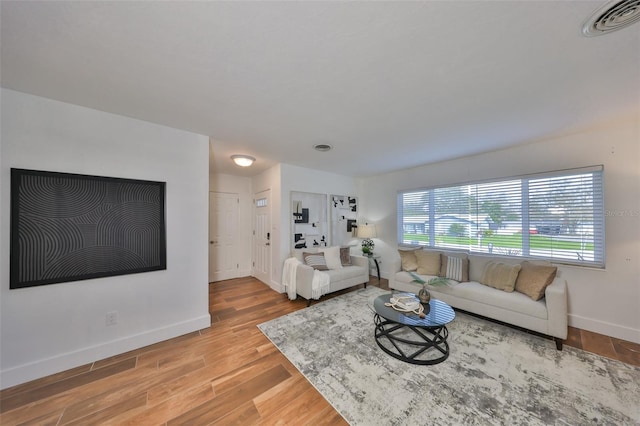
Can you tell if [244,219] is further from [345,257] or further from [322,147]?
[322,147]

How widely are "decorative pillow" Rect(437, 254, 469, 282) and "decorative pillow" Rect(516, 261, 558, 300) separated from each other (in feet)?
2.05

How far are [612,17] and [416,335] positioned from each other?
114 inches

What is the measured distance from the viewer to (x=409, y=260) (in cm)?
380

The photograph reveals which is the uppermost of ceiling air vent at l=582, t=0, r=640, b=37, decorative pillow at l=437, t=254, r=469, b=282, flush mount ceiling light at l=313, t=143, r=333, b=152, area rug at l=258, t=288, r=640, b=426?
ceiling air vent at l=582, t=0, r=640, b=37

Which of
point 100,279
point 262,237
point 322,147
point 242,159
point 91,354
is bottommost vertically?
point 91,354

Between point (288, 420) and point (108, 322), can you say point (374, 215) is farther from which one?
point (108, 322)

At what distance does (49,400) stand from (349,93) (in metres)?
3.48

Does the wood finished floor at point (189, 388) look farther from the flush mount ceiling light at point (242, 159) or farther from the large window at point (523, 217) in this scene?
the flush mount ceiling light at point (242, 159)

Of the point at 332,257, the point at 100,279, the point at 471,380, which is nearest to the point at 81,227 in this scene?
the point at 100,279

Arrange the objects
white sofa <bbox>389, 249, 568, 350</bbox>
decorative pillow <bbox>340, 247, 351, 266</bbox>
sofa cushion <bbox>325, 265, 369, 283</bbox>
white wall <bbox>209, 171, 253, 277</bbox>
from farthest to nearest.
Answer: white wall <bbox>209, 171, 253, 277</bbox>, decorative pillow <bbox>340, 247, 351, 266</bbox>, sofa cushion <bbox>325, 265, 369, 283</bbox>, white sofa <bbox>389, 249, 568, 350</bbox>

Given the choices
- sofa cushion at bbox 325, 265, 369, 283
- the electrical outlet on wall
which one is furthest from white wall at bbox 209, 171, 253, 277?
the electrical outlet on wall

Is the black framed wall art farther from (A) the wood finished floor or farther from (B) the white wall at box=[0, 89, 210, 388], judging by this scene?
(A) the wood finished floor

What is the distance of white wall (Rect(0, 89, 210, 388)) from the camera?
5.95 ft

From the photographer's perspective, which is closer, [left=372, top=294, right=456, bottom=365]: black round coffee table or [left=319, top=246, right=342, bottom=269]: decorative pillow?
[left=372, top=294, right=456, bottom=365]: black round coffee table
